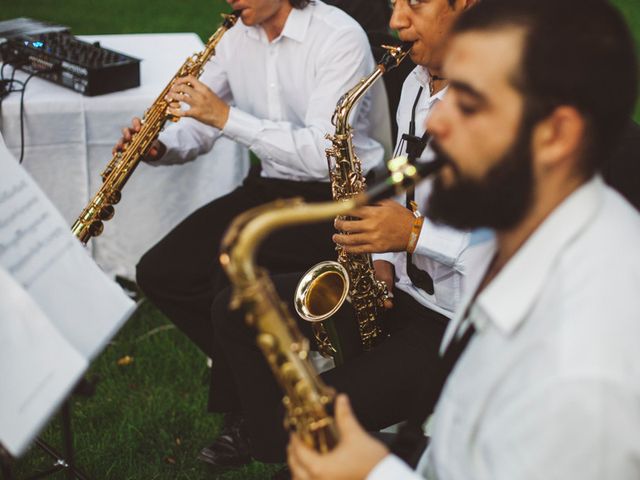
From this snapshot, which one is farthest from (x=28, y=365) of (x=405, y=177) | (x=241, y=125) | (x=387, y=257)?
(x=241, y=125)

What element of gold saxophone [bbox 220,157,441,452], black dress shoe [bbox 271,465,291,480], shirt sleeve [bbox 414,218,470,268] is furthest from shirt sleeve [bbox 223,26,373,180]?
gold saxophone [bbox 220,157,441,452]

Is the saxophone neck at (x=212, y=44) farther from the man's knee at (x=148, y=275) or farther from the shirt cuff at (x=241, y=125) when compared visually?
the man's knee at (x=148, y=275)

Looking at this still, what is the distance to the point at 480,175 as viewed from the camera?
4.59 feet

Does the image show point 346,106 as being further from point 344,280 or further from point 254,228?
point 254,228

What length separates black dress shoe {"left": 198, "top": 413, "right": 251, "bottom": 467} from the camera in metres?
2.77

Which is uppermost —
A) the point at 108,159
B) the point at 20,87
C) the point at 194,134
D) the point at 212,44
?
the point at 212,44

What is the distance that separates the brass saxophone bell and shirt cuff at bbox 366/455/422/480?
1.06 meters

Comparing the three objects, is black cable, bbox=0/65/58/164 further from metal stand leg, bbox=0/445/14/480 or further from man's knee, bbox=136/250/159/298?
metal stand leg, bbox=0/445/14/480

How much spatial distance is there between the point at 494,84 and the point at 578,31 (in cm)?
16

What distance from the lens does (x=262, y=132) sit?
2994 mm

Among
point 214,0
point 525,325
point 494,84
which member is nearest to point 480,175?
point 494,84

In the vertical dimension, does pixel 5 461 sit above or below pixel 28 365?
below

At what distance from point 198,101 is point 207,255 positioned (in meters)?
0.60

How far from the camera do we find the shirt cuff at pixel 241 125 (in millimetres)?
2982
